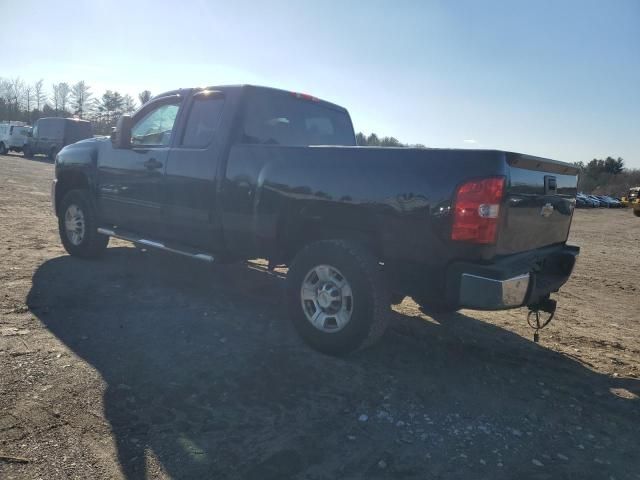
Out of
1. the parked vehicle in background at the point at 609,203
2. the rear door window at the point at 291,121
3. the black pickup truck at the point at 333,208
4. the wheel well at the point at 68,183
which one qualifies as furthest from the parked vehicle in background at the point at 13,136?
the parked vehicle in background at the point at 609,203

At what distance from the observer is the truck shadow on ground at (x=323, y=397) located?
258cm

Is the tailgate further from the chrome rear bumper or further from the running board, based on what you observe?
the running board

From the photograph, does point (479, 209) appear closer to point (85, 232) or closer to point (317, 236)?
point (317, 236)

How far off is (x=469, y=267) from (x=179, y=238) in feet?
10.0

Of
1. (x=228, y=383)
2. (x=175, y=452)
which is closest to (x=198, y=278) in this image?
(x=228, y=383)

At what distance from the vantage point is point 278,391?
3236 millimetres

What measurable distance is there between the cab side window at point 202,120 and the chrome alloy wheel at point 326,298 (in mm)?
1788

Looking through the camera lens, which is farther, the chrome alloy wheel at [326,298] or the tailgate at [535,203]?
the chrome alloy wheel at [326,298]

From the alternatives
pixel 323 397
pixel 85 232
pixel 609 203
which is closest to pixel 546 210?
pixel 323 397

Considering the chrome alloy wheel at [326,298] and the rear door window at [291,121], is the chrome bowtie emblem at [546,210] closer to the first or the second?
the chrome alloy wheel at [326,298]

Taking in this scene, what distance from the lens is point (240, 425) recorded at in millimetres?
2828

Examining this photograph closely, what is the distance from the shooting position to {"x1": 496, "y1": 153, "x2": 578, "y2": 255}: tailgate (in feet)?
10.5

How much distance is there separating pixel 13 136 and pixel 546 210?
119ft

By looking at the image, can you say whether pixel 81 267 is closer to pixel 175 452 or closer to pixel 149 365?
pixel 149 365
